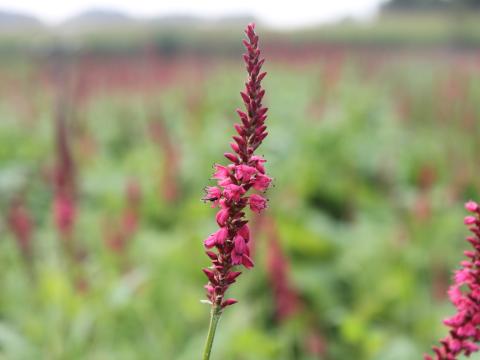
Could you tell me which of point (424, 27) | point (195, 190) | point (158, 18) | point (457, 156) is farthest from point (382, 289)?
point (158, 18)

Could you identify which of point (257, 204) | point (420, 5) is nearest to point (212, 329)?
point (257, 204)

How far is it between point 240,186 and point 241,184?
0.04 ft

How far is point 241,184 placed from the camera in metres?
1.25

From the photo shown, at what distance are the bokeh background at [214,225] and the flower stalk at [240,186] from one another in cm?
216

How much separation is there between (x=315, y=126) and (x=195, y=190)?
224 centimetres

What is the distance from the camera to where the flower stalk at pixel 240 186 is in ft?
3.87

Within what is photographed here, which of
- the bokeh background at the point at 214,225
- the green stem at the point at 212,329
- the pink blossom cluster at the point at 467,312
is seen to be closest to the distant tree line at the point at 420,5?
the bokeh background at the point at 214,225

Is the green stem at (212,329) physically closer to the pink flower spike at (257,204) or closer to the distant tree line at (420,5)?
the pink flower spike at (257,204)

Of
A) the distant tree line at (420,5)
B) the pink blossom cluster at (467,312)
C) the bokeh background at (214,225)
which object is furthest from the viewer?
the distant tree line at (420,5)

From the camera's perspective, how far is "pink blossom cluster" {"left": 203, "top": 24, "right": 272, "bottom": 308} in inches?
46.5

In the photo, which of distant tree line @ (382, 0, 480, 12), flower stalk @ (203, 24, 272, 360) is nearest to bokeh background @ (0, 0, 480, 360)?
flower stalk @ (203, 24, 272, 360)

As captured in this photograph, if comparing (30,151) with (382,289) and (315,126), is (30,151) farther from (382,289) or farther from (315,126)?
(382,289)

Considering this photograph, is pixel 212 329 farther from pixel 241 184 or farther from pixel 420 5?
pixel 420 5

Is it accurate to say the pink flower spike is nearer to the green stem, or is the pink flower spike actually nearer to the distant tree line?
the green stem
